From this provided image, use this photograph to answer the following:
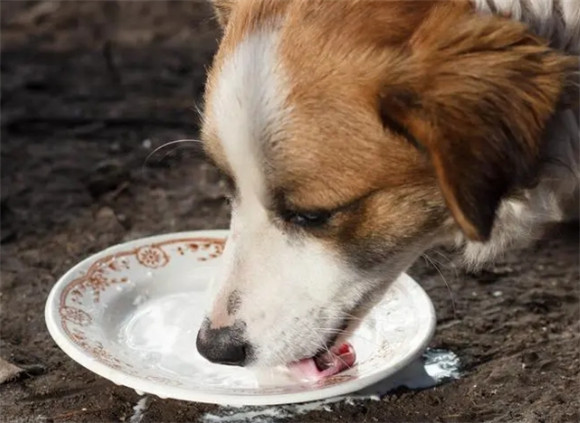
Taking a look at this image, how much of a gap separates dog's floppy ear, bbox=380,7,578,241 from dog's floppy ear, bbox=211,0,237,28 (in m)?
0.71

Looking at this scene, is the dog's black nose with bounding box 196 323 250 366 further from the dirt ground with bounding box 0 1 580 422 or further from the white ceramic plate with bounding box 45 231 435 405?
the dirt ground with bounding box 0 1 580 422

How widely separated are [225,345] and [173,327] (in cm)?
65

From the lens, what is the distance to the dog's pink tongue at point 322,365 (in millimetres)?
3125

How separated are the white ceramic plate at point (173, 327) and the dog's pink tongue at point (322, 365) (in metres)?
0.03

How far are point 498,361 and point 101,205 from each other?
6.40 ft

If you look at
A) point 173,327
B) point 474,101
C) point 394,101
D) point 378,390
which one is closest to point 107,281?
point 173,327

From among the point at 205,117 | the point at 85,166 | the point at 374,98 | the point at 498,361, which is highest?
the point at 374,98

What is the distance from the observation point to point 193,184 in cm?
504

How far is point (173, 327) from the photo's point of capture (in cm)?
360

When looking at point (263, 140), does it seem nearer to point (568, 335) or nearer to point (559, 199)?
point (559, 199)

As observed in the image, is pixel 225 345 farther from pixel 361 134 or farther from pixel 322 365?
pixel 361 134

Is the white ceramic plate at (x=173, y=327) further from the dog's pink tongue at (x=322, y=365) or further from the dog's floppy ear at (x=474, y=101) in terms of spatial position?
the dog's floppy ear at (x=474, y=101)

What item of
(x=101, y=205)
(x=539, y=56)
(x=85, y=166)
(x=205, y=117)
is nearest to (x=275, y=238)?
(x=205, y=117)

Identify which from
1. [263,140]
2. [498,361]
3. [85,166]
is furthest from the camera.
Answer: [85,166]
